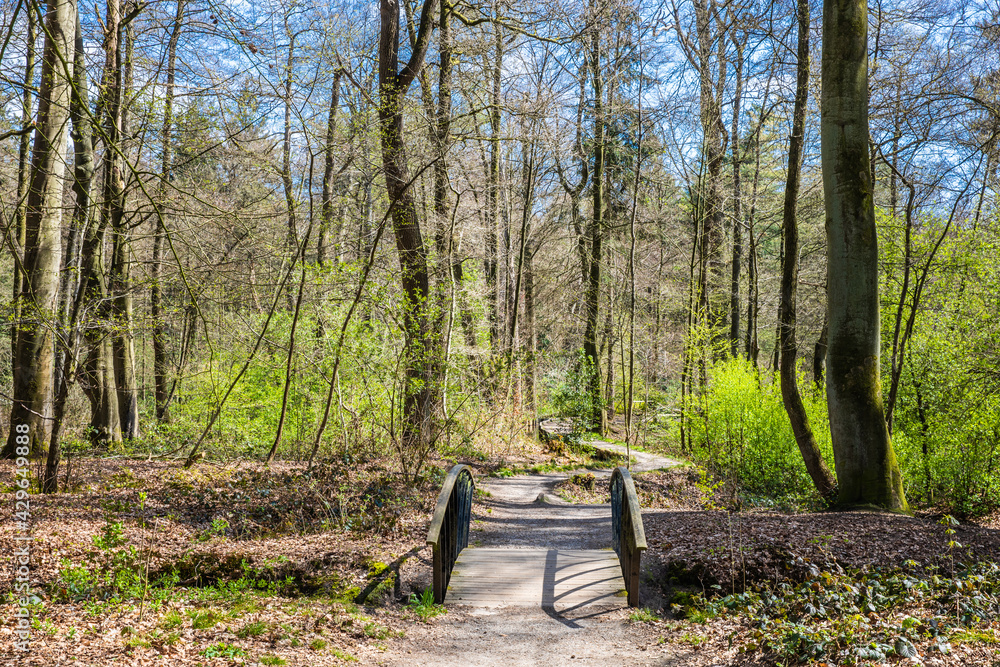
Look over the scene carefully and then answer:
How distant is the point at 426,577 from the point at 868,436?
5.09 metres

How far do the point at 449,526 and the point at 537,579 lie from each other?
0.96 metres

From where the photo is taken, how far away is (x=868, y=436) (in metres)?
7.04

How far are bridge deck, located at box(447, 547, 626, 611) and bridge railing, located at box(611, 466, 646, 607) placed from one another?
14 cm

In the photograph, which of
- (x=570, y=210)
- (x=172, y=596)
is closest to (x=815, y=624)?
(x=172, y=596)

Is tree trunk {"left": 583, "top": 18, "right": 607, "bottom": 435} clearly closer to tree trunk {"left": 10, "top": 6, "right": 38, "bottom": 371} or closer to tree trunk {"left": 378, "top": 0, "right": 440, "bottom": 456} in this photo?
tree trunk {"left": 378, "top": 0, "right": 440, "bottom": 456}

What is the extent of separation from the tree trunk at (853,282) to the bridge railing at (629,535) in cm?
265

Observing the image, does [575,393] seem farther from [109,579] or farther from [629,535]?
[109,579]

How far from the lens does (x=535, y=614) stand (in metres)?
5.23

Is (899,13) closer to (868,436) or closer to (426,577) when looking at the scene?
(868,436)

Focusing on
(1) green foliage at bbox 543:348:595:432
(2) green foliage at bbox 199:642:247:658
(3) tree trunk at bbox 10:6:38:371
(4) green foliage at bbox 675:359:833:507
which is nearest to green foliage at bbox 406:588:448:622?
(2) green foliage at bbox 199:642:247:658

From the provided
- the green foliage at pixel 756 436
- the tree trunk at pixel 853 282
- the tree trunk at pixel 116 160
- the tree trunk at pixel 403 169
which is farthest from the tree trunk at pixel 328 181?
the green foliage at pixel 756 436

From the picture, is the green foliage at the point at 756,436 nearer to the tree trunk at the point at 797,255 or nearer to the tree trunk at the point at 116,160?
the tree trunk at the point at 797,255

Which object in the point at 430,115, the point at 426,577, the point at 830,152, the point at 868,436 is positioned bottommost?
the point at 426,577

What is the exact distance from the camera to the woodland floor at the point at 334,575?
3.86 meters
